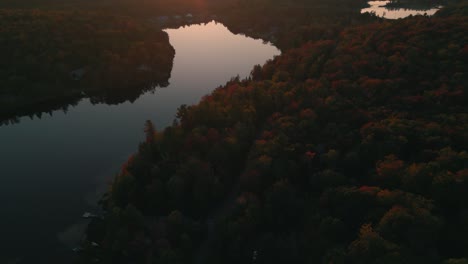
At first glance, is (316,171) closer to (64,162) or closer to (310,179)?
(310,179)

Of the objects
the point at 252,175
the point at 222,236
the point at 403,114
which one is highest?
the point at 403,114

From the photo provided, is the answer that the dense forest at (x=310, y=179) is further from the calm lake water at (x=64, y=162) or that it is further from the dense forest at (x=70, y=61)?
the dense forest at (x=70, y=61)

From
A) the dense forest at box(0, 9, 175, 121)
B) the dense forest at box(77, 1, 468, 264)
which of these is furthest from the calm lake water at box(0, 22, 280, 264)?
the dense forest at box(0, 9, 175, 121)

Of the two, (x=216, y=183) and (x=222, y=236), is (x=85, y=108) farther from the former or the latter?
(x=222, y=236)

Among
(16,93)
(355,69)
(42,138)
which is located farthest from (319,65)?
(16,93)

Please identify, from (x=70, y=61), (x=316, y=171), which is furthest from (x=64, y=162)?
(x=70, y=61)

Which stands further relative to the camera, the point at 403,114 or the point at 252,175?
the point at 403,114

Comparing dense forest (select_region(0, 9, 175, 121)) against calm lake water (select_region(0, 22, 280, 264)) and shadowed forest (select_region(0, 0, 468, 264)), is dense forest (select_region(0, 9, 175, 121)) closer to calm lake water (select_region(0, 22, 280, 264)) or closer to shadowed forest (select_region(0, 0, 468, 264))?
calm lake water (select_region(0, 22, 280, 264))
